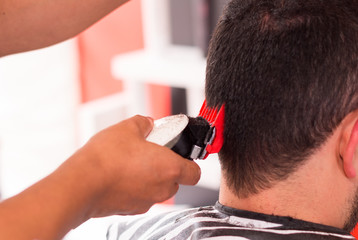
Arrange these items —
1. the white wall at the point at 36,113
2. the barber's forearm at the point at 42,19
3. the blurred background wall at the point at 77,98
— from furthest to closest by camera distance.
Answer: the white wall at the point at 36,113 → the blurred background wall at the point at 77,98 → the barber's forearm at the point at 42,19

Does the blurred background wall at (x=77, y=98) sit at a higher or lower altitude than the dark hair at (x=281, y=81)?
lower

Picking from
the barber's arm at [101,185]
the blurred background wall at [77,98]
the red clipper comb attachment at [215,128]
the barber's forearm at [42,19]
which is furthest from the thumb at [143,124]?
the blurred background wall at [77,98]

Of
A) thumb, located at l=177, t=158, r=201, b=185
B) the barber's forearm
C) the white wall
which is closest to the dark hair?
thumb, located at l=177, t=158, r=201, b=185

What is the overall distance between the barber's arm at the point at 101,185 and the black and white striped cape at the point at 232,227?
131 mm

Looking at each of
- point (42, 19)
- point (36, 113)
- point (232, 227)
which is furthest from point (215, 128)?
point (36, 113)

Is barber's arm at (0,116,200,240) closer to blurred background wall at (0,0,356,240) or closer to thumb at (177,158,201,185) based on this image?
thumb at (177,158,201,185)

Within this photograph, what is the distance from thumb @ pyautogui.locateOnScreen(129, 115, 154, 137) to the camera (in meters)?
1.08

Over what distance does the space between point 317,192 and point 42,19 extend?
0.82 m

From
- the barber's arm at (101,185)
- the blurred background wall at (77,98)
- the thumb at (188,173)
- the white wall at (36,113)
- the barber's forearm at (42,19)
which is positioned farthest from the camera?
the white wall at (36,113)

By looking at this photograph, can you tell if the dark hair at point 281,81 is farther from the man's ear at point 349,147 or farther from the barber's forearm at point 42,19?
the barber's forearm at point 42,19

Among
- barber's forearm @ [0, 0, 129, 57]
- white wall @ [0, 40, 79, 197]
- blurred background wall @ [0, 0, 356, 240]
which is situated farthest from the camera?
white wall @ [0, 40, 79, 197]

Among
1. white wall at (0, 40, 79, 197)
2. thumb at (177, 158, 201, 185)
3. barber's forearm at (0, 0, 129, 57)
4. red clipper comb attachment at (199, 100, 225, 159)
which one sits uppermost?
barber's forearm at (0, 0, 129, 57)

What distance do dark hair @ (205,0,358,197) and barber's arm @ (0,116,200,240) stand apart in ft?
0.44

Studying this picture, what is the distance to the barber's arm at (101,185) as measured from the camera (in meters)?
0.89
